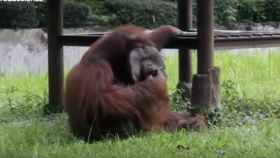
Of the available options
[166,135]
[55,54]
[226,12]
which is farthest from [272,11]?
[166,135]

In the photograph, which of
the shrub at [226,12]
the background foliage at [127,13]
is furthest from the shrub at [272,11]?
the shrub at [226,12]

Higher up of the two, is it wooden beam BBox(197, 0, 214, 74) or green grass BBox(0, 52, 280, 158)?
wooden beam BBox(197, 0, 214, 74)

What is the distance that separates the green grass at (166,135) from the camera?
12.3 ft

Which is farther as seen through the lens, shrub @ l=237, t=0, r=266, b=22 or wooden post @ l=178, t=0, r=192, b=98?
shrub @ l=237, t=0, r=266, b=22

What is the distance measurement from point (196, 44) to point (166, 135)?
0.89 metres

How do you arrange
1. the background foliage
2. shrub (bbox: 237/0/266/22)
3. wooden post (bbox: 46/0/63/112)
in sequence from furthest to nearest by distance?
shrub (bbox: 237/0/266/22) < the background foliage < wooden post (bbox: 46/0/63/112)

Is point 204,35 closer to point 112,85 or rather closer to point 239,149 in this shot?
point 112,85

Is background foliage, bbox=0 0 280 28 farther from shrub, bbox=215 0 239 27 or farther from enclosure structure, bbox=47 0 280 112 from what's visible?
enclosure structure, bbox=47 0 280 112

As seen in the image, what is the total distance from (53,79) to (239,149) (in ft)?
8.61

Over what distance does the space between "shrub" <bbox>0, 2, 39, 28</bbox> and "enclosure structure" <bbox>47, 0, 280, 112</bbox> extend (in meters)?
4.11

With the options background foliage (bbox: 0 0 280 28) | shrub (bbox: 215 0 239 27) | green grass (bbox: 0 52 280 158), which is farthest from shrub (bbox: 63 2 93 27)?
green grass (bbox: 0 52 280 158)

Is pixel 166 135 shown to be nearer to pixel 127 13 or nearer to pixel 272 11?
pixel 127 13

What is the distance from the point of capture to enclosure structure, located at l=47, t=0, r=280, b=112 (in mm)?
4855

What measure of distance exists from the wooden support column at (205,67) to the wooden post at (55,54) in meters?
1.56
